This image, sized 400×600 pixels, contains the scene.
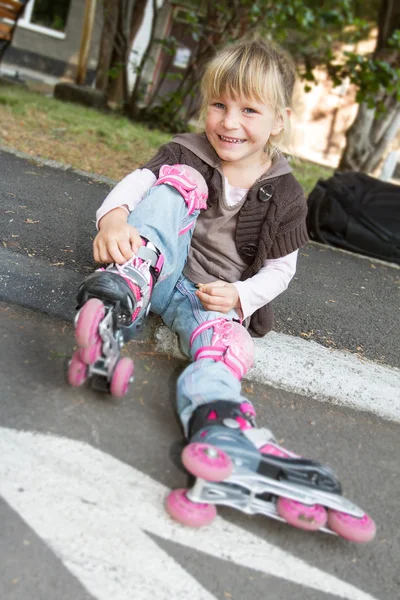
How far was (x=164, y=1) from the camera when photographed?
8.23 m

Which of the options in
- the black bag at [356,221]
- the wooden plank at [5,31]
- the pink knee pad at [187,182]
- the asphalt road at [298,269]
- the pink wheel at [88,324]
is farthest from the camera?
the wooden plank at [5,31]

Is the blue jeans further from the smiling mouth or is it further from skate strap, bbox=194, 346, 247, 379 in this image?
the smiling mouth

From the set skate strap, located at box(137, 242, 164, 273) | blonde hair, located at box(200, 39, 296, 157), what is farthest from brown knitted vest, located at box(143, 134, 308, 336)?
skate strap, located at box(137, 242, 164, 273)

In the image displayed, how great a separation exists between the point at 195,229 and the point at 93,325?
917 millimetres

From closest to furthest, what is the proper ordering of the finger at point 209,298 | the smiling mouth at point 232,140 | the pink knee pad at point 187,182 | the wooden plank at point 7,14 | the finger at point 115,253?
the finger at point 115,253, the finger at point 209,298, the pink knee pad at point 187,182, the smiling mouth at point 232,140, the wooden plank at point 7,14

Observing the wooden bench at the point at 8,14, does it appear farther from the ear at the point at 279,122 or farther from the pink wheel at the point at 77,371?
the pink wheel at the point at 77,371

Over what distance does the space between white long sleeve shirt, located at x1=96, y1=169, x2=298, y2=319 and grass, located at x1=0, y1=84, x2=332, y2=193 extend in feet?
6.11

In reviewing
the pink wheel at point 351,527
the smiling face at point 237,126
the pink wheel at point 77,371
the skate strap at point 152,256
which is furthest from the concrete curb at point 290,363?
the pink wheel at point 351,527

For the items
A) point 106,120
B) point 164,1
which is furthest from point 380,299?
point 164,1

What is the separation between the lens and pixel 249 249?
93.8 inches

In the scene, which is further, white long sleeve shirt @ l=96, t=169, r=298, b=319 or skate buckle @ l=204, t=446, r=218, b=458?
white long sleeve shirt @ l=96, t=169, r=298, b=319

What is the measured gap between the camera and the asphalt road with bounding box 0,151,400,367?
2779mm

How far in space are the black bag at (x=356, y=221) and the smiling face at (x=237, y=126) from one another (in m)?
2.31

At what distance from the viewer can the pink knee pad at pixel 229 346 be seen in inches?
78.2
